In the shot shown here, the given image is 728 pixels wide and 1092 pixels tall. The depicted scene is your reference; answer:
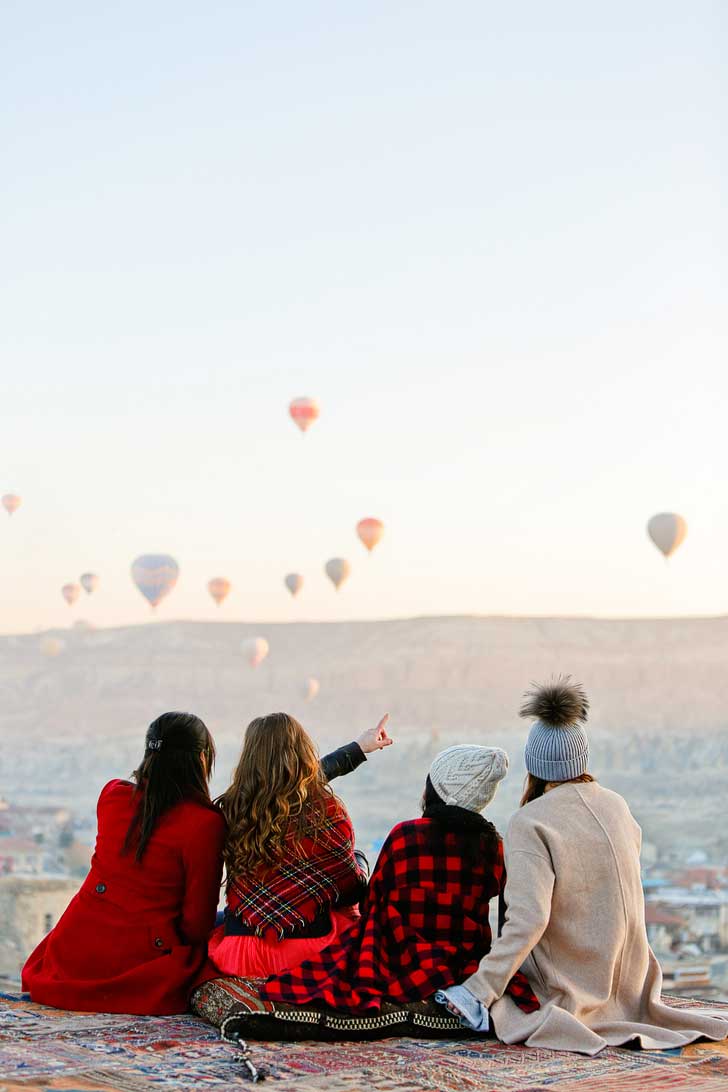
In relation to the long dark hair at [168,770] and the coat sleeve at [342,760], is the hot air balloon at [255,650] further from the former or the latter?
the long dark hair at [168,770]

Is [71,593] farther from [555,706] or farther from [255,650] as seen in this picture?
[555,706]

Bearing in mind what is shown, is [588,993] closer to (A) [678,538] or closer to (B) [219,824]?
(B) [219,824]

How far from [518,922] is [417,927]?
0.92ft

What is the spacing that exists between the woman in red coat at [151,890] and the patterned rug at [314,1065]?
160 millimetres

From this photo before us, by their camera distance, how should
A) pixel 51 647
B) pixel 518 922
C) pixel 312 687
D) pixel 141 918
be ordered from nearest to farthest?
pixel 518 922 → pixel 141 918 → pixel 312 687 → pixel 51 647

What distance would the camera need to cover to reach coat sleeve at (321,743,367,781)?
3514mm

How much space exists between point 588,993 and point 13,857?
46.7 m

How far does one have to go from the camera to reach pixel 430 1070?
2.68m

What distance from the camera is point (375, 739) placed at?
3662mm

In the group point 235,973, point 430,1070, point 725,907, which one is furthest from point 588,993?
point 725,907

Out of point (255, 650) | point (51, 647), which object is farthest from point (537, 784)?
point (51, 647)

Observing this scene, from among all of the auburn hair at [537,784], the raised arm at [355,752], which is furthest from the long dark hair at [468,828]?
the raised arm at [355,752]

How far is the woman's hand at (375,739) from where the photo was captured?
363 centimetres

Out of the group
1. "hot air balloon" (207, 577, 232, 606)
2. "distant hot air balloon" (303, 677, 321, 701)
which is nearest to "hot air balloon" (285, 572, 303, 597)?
"hot air balloon" (207, 577, 232, 606)
